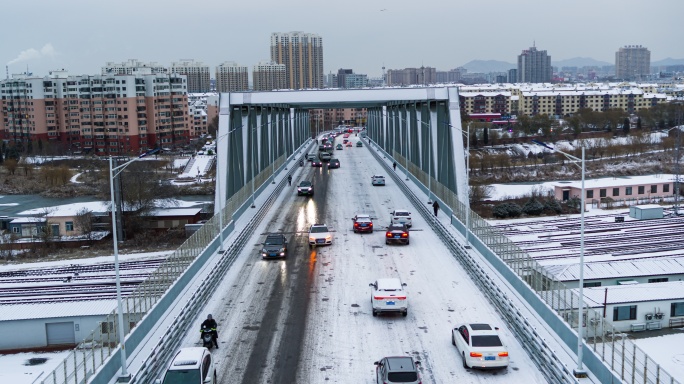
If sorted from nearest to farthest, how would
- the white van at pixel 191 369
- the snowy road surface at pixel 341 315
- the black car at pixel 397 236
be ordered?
1. the white van at pixel 191 369
2. the snowy road surface at pixel 341 315
3. the black car at pixel 397 236

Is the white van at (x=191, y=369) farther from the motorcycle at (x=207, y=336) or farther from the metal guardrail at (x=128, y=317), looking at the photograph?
the motorcycle at (x=207, y=336)

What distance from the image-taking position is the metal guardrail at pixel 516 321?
15.0 meters

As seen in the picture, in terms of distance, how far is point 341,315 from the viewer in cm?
2042

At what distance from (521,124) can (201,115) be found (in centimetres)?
6405

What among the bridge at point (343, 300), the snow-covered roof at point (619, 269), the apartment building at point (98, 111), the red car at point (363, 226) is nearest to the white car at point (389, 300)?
the bridge at point (343, 300)

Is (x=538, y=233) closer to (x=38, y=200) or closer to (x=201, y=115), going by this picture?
(x=38, y=200)

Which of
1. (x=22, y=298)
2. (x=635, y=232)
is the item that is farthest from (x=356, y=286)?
(x=635, y=232)

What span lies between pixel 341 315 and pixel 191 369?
7067 mm

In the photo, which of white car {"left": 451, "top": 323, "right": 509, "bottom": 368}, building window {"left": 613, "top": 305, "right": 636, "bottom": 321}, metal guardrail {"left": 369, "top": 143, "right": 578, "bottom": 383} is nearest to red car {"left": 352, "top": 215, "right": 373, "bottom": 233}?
metal guardrail {"left": 369, "top": 143, "right": 578, "bottom": 383}

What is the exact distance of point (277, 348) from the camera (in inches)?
696

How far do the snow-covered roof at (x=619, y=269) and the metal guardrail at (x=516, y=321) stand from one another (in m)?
6.20

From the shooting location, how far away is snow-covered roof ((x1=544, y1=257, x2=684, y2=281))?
32375 mm

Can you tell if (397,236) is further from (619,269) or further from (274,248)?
(619,269)

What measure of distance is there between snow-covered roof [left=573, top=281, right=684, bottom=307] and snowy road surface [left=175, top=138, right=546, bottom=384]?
21.6ft
